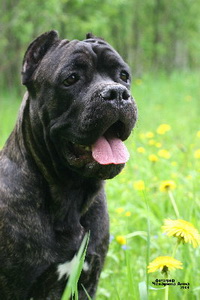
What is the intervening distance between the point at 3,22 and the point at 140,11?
11.6 metres

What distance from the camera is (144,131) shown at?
25.6 ft

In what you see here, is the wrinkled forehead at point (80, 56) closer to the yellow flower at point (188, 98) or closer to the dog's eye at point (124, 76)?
the dog's eye at point (124, 76)

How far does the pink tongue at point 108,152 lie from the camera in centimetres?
242

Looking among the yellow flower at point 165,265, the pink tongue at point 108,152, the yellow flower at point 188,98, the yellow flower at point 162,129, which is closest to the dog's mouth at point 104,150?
the pink tongue at point 108,152

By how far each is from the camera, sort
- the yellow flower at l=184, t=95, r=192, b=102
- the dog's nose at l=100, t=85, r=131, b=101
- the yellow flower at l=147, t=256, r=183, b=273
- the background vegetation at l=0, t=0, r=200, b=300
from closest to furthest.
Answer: the yellow flower at l=147, t=256, r=183, b=273 < the dog's nose at l=100, t=85, r=131, b=101 < the background vegetation at l=0, t=0, r=200, b=300 < the yellow flower at l=184, t=95, r=192, b=102

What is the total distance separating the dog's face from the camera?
2.40 metres

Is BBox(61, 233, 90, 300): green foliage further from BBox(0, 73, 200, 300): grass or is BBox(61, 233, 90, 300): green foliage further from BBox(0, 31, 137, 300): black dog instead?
BBox(0, 31, 137, 300): black dog

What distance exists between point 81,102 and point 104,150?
0.28m

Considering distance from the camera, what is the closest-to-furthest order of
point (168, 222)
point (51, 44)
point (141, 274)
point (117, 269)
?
point (168, 222) < point (51, 44) < point (141, 274) < point (117, 269)

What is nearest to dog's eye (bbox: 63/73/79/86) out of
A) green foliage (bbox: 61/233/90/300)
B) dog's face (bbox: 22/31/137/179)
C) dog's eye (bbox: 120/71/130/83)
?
dog's face (bbox: 22/31/137/179)

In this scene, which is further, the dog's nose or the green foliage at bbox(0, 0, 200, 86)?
the green foliage at bbox(0, 0, 200, 86)

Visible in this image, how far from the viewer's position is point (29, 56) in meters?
2.74

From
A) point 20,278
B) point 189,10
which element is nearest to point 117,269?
point 20,278

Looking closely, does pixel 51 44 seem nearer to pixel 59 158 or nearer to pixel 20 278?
pixel 59 158
